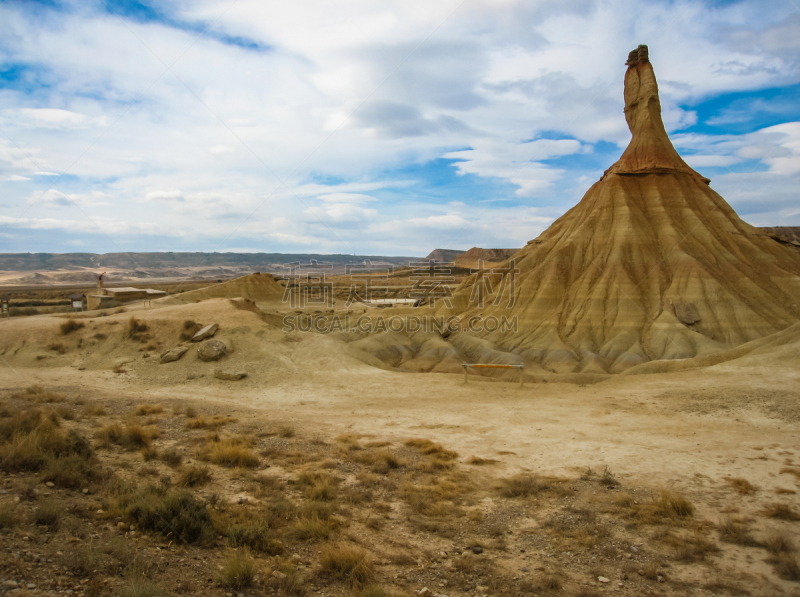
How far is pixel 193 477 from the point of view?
8930 millimetres

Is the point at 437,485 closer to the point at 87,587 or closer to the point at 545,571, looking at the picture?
the point at 545,571

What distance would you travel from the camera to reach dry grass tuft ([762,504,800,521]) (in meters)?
8.07

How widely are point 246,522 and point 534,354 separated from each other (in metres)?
32.6

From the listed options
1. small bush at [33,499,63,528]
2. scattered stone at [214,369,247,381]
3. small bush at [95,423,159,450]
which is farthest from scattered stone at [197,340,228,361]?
small bush at [33,499,63,528]

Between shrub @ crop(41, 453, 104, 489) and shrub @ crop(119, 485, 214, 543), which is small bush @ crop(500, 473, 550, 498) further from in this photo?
shrub @ crop(41, 453, 104, 489)

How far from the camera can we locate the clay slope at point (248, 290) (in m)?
55.5

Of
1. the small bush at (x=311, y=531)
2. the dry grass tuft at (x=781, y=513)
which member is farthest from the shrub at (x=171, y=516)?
the dry grass tuft at (x=781, y=513)

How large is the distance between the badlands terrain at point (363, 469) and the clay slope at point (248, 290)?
27.4m

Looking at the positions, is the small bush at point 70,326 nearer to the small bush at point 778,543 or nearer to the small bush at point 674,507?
the small bush at point 674,507

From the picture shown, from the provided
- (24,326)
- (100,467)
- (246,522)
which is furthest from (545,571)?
(24,326)

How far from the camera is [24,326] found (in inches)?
982

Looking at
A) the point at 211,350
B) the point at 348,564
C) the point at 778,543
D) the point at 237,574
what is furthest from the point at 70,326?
the point at 778,543

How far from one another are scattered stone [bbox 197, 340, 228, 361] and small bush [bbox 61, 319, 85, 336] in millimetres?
7778

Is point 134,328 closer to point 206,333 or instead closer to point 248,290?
point 206,333
